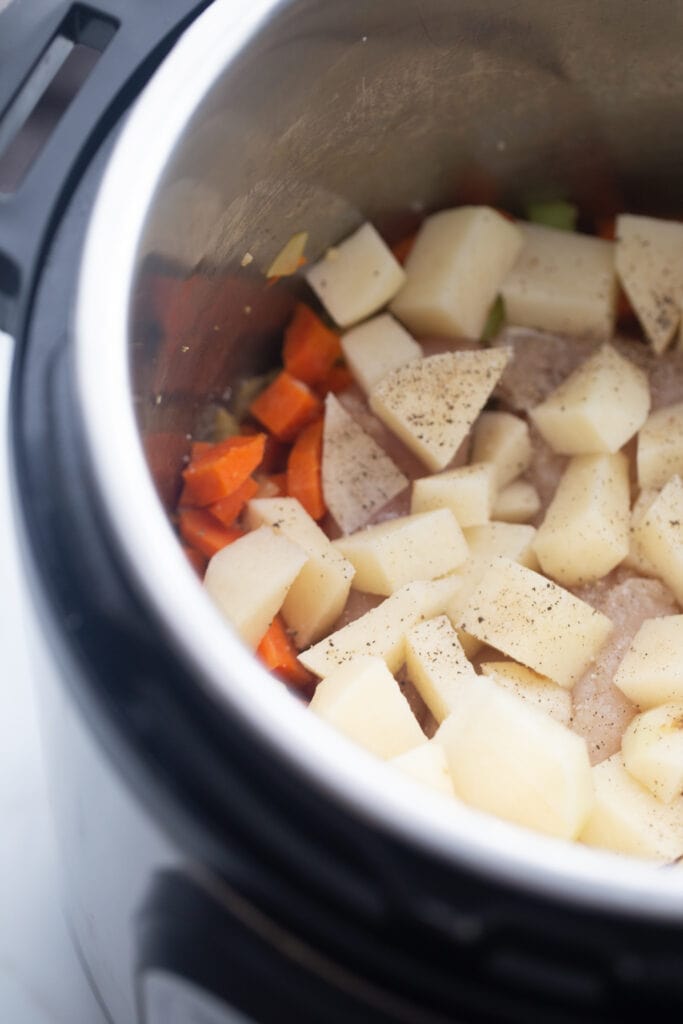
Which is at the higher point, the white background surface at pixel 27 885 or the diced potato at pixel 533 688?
the diced potato at pixel 533 688

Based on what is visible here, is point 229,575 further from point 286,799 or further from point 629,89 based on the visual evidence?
point 629,89

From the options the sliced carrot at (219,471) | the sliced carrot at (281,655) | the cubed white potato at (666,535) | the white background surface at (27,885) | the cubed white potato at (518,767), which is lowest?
the white background surface at (27,885)

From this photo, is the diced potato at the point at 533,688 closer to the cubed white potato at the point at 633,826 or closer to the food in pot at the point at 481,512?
the food in pot at the point at 481,512

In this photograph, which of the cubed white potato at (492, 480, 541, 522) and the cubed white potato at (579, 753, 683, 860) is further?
the cubed white potato at (492, 480, 541, 522)

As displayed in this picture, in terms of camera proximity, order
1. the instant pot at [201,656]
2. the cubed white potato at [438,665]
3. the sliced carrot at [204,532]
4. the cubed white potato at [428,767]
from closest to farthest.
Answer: the instant pot at [201,656] → the cubed white potato at [428,767] → the cubed white potato at [438,665] → the sliced carrot at [204,532]

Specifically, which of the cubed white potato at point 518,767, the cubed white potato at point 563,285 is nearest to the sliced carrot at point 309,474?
the cubed white potato at point 563,285

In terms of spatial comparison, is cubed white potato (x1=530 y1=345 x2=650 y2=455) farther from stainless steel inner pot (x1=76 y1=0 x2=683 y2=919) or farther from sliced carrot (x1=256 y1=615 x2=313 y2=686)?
sliced carrot (x1=256 y1=615 x2=313 y2=686)

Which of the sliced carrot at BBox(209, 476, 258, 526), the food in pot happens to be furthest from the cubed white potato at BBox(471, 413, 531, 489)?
the sliced carrot at BBox(209, 476, 258, 526)

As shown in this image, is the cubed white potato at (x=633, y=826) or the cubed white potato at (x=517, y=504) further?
the cubed white potato at (x=517, y=504)
